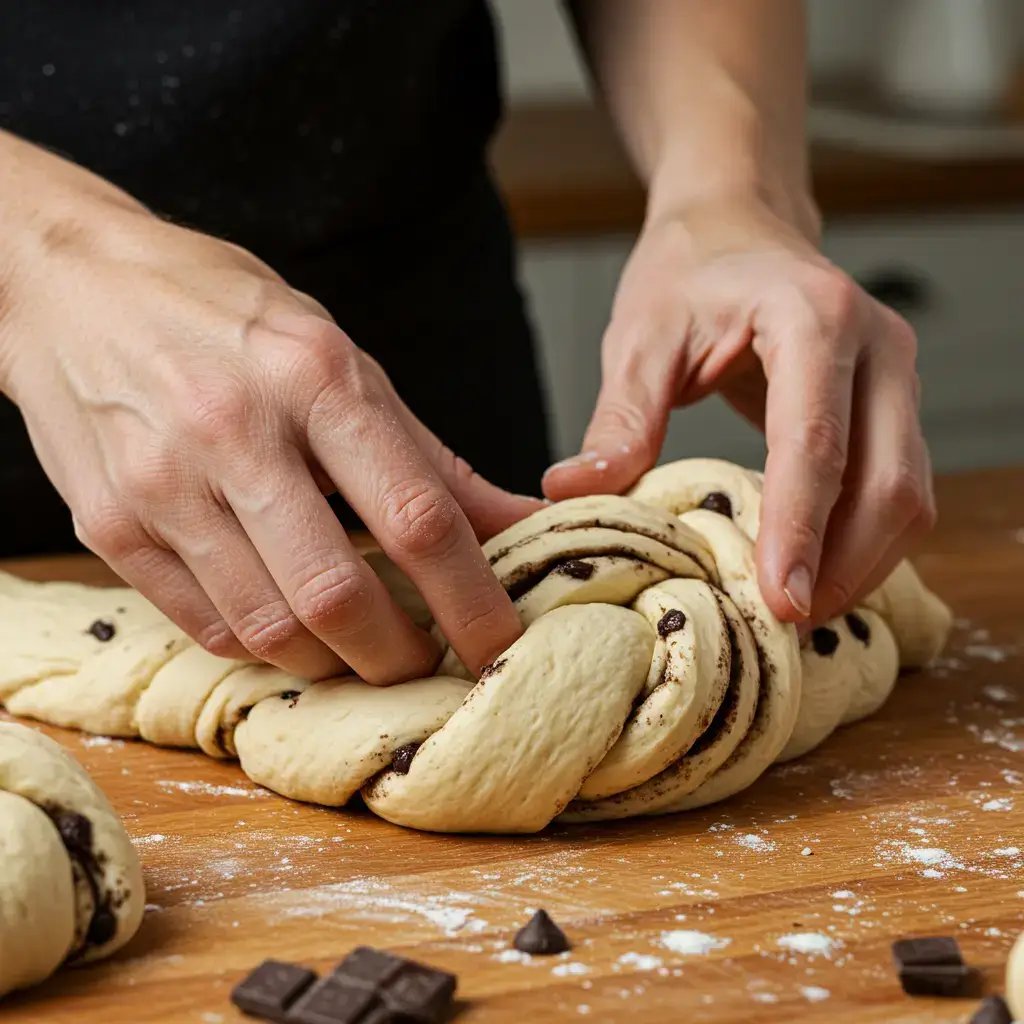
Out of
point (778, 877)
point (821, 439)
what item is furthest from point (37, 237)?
point (778, 877)

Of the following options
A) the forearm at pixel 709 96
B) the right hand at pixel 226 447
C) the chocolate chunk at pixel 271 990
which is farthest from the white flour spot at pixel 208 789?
the forearm at pixel 709 96

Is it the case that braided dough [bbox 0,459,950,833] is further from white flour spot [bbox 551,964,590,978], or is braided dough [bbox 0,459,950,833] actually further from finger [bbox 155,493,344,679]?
white flour spot [bbox 551,964,590,978]

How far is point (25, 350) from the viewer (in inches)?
50.5

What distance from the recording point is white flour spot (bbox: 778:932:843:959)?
1.04 meters

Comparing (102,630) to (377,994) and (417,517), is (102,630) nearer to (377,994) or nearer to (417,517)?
(417,517)

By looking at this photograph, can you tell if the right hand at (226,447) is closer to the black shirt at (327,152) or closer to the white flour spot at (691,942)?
the white flour spot at (691,942)

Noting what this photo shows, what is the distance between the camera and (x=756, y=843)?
4.00 feet

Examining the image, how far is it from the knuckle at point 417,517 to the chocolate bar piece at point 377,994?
1.12 ft

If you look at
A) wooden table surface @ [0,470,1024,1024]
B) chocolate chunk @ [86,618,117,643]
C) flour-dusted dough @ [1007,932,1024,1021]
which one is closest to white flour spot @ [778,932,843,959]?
wooden table surface @ [0,470,1024,1024]

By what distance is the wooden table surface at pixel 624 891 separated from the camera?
0.99m

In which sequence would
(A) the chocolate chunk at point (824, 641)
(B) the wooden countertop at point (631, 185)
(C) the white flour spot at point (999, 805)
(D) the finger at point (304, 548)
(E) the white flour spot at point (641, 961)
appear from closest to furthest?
(E) the white flour spot at point (641, 961)
(D) the finger at point (304, 548)
(C) the white flour spot at point (999, 805)
(A) the chocolate chunk at point (824, 641)
(B) the wooden countertop at point (631, 185)

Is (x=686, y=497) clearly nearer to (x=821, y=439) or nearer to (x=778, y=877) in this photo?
(x=821, y=439)

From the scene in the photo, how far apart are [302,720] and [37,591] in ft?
1.48

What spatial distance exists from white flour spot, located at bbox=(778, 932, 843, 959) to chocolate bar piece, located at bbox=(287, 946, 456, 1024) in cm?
25
